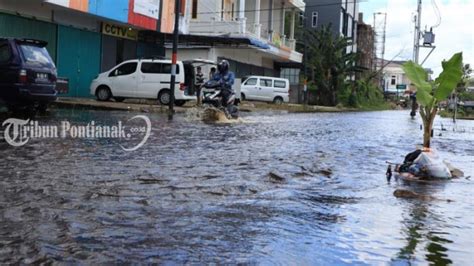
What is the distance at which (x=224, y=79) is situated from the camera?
17.0 meters

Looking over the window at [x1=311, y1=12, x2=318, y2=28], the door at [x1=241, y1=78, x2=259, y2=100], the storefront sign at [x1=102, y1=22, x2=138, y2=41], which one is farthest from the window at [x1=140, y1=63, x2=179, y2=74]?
the window at [x1=311, y1=12, x2=318, y2=28]

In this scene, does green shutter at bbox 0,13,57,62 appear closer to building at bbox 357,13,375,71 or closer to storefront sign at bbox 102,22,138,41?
storefront sign at bbox 102,22,138,41

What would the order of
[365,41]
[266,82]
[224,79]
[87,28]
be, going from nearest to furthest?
[224,79] → [87,28] → [266,82] → [365,41]

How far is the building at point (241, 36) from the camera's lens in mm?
31938

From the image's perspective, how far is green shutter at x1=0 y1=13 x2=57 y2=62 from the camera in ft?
64.0

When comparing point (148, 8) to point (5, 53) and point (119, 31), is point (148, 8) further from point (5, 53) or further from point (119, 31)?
point (5, 53)

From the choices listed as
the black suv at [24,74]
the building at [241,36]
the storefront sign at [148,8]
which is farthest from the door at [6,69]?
the building at [241,36]

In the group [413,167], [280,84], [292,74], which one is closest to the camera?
[413,167]

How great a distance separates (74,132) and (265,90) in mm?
24479

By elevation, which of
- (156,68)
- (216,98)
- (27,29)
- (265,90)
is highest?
(27,29)

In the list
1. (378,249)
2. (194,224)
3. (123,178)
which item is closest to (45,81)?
(123,178)

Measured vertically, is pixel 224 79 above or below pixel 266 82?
below

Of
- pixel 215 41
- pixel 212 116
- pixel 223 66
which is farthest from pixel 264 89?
pixel 223 66

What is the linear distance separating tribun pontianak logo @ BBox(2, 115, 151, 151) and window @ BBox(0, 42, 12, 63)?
52.4 inches
